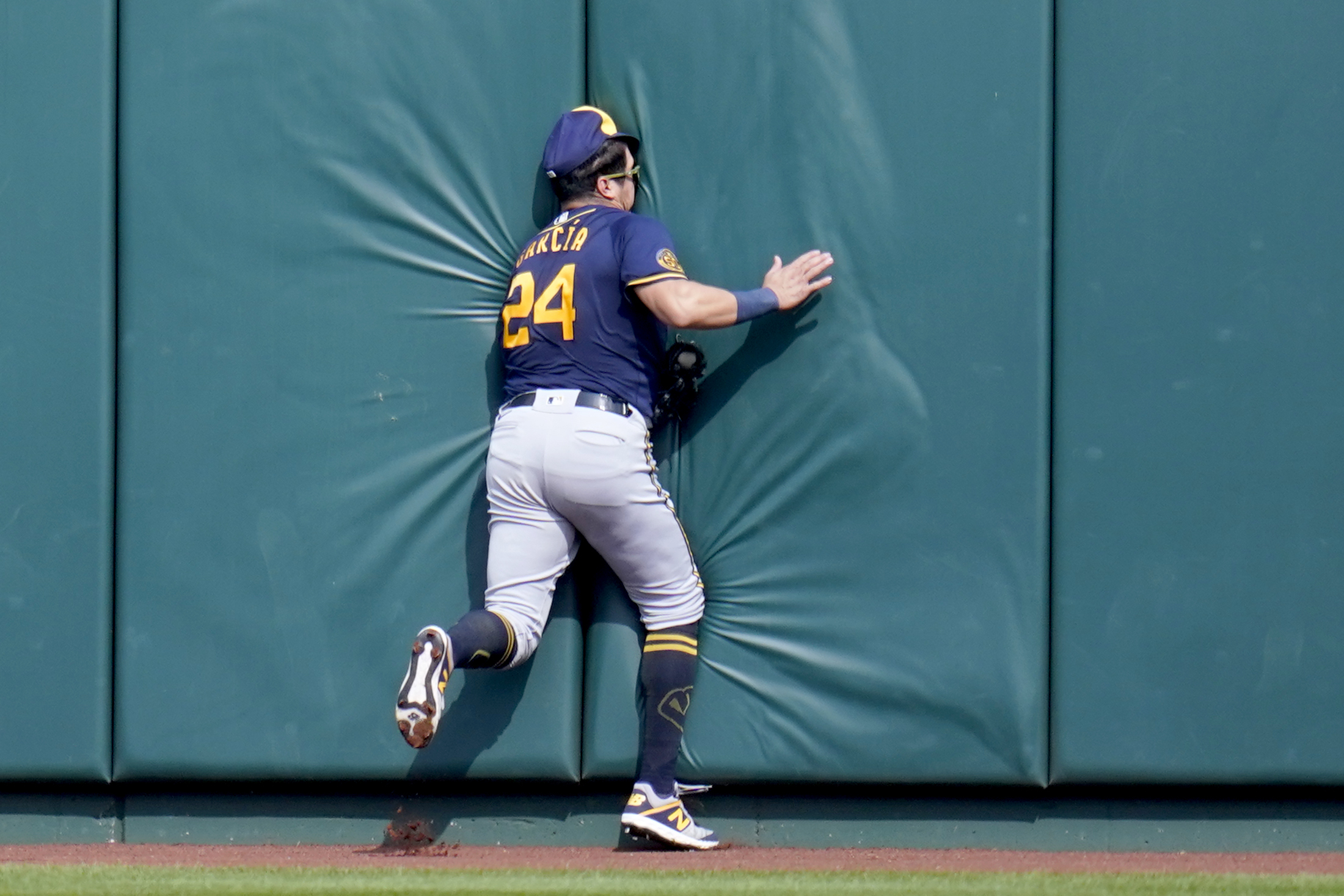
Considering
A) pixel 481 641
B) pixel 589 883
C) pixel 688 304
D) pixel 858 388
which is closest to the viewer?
pixel 589 883

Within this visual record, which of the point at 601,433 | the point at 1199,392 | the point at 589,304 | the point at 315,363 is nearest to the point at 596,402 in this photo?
the point at 601,433

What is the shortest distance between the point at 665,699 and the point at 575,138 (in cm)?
159

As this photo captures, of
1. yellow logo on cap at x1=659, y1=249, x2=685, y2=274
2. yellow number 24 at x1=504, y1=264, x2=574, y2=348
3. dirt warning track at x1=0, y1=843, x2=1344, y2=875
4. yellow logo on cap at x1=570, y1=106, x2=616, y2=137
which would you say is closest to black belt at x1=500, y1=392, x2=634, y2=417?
yellow number 24 at x1=504, y1=264, x2=574, y2=348

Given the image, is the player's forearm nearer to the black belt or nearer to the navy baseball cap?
the black belt

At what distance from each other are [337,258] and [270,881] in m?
1.75

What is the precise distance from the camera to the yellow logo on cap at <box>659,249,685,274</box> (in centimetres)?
365

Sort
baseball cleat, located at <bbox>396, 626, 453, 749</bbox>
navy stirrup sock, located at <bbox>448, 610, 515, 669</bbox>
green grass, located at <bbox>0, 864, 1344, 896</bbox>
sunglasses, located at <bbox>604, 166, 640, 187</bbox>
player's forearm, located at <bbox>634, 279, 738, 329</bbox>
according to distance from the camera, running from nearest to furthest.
→ green grass, located at <bbox>0, 864, 1344, 896</bbox>, baseball cleat, located at <bbox>396, 626, 453, 749</bbox>, navy stirrup sock, located at <bbox>448, 610, 515, 669</bbox>, player's forearm, located at <bbox>634, 279, 738, 329</bbox>, sunglasses, located at <bbox>604, 166, 640, 187</bbox>

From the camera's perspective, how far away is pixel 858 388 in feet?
12.8

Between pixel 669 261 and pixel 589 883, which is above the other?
pixel 669 261

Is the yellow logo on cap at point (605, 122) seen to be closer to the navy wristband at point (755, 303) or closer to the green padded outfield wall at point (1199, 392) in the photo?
the navy wristband at point (755, 303)

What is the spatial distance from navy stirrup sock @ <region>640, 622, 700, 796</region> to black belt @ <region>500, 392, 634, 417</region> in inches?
24.8

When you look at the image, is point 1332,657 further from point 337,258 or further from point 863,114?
point 337,258

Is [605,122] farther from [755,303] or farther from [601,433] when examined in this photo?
[601,433]

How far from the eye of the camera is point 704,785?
3844 millimetres
